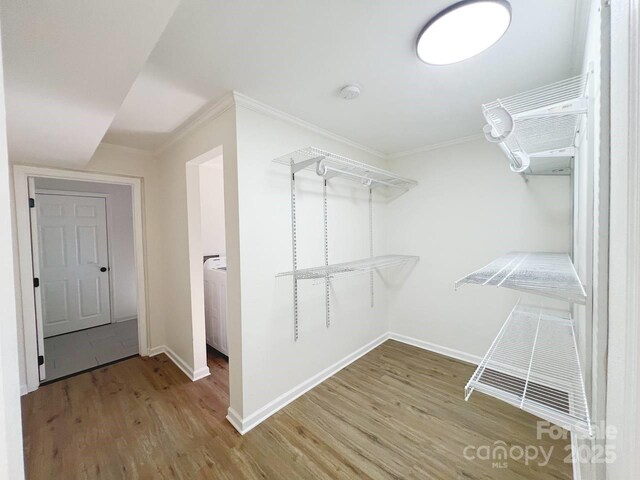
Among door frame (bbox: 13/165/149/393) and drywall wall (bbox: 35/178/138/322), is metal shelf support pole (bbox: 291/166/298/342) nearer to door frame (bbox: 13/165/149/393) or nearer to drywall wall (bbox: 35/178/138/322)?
door frame (bbox: 13/165/149/393)

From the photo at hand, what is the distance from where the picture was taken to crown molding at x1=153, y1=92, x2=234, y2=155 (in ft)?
5.91

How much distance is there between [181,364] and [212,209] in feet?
6.25

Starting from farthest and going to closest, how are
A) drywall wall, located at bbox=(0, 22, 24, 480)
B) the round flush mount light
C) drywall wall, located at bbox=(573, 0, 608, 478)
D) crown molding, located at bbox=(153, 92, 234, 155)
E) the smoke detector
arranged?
crown molding, located at bbox=(153, 92, 234, 155)
the smoke detector
the round flush mount light
drywall wall, located at bbox=(573, 0, 608, 478)
drywall wall, located at bbox=(0, 22, 24, 480)

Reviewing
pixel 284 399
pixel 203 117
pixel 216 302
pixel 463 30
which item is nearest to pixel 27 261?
pixel 216 302

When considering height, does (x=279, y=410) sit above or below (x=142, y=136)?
below

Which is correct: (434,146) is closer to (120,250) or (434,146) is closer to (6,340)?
(6,340)

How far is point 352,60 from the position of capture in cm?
144

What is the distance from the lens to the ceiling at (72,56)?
2.69 feet

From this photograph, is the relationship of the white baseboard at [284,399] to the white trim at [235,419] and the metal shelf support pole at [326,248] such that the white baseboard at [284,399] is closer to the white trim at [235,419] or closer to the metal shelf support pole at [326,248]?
the white trim at [235,419]

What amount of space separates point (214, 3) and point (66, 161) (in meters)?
2.20

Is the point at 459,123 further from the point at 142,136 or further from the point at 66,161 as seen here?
the point at 66,161

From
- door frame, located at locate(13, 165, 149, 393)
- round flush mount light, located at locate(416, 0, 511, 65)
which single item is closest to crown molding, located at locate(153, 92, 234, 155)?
door frame, located at locate(13, 165, 149, 393)

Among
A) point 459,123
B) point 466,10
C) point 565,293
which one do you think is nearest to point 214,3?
point 466,10

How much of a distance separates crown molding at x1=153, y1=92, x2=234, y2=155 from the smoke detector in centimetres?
76
